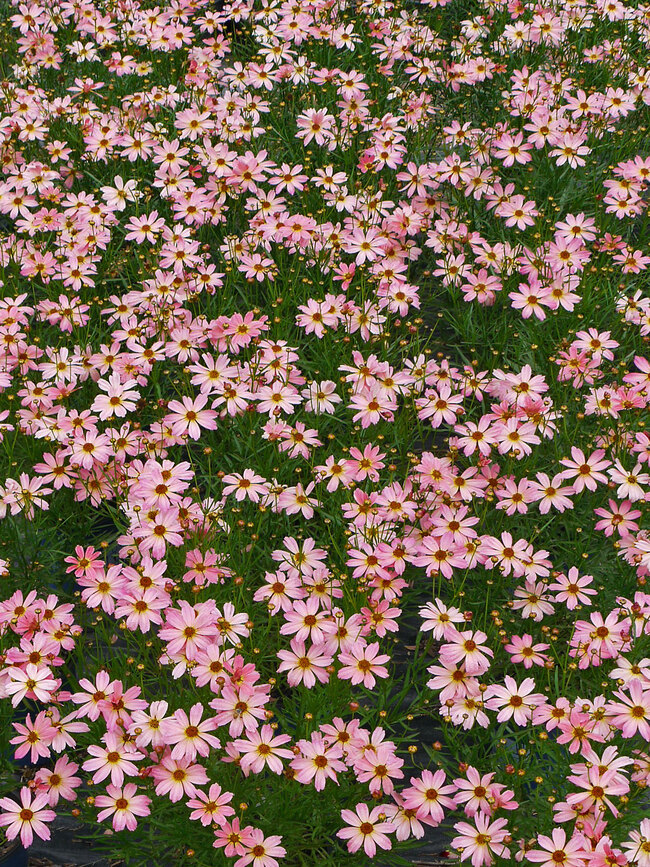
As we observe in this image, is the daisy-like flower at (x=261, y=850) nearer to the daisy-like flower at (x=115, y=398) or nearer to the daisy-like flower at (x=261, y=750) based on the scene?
the daisy-like flower at (x=261, y=750)

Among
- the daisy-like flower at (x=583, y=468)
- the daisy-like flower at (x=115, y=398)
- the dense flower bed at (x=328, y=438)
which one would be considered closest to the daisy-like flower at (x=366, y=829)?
the dense flower bed at (x=328, y=438)

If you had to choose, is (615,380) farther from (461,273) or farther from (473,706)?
(473,706)

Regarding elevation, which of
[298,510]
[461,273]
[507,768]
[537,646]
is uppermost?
[461,273]

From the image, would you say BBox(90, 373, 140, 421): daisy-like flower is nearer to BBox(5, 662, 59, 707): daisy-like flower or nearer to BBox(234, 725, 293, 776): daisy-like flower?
BBox(5, 662, 59, 707): daisy-like flower

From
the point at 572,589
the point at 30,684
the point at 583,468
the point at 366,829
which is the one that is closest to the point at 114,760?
the point at 30,684

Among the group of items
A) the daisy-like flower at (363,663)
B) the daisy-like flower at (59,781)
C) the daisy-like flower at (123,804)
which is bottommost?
the daisy-like flower at (123,804)

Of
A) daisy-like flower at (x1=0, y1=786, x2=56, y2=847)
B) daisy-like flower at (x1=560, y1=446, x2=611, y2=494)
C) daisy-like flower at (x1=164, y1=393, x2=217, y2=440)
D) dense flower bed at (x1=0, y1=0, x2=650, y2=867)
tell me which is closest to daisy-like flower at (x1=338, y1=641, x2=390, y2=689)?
dense flower bed at (x1=0, y1=0, x2=650, y2=867)

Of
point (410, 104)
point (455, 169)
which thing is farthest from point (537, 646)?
point (410, 104)
